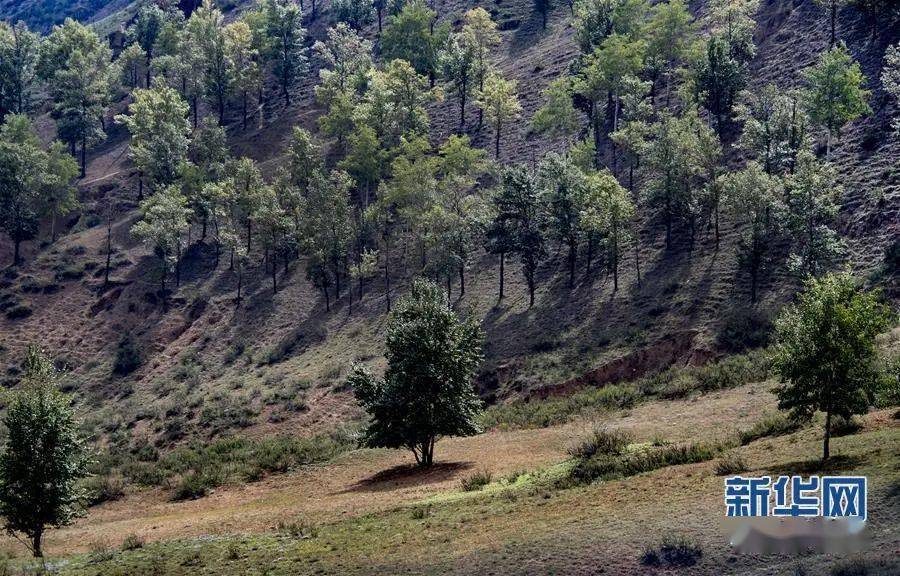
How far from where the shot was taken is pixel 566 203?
77.1 m

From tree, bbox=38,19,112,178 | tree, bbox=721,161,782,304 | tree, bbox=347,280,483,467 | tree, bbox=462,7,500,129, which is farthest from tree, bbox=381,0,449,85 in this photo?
tree, bbox=347,280,483,467

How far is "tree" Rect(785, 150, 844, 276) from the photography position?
60.5 meters

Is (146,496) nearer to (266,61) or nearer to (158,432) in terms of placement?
(158,432)

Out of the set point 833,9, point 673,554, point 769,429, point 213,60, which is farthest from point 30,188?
point 673,554

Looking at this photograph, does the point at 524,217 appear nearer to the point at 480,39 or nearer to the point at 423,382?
the point at 423,382

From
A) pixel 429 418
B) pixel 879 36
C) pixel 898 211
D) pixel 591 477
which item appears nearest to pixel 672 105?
pixel 879 36

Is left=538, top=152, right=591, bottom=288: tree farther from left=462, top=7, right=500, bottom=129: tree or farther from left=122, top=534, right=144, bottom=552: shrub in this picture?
left=122, top=534, right=144, bottom=552: shrub

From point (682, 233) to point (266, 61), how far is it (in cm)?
8257

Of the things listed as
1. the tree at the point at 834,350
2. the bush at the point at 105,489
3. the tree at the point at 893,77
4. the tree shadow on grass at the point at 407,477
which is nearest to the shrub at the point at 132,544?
the tree shadow on grass at the point at 407,477

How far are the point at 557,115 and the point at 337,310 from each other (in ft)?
111

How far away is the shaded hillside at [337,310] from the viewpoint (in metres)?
66.2

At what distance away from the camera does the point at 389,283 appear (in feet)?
288

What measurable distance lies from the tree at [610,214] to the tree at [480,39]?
1557 inches

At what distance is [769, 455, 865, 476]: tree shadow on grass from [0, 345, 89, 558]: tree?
28.1 metres
